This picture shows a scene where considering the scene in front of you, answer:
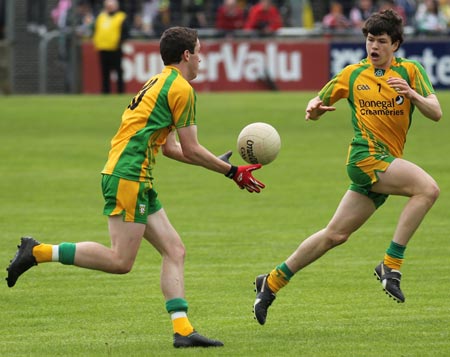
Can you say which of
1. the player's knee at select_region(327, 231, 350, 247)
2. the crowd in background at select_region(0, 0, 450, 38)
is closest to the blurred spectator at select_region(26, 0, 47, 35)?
the crowd in background at select_region(0, 0, 450, 38)

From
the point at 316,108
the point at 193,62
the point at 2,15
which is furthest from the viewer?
the point at 2,15

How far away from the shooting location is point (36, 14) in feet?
113

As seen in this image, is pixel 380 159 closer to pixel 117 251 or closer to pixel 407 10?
pixel 117 251

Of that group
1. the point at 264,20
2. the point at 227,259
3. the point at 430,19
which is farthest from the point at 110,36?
the point at 227,259

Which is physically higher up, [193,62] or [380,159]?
[193,62]

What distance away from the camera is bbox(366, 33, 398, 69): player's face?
9.08 meters

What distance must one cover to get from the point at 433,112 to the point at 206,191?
9.56m

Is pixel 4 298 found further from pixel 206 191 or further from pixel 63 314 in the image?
pixel 206 191

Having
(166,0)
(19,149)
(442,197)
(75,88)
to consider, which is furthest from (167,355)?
(166,0)

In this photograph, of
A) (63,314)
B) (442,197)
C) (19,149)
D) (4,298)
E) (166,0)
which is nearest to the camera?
(63,314)

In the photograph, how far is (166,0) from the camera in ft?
110

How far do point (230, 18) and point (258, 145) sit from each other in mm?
22200

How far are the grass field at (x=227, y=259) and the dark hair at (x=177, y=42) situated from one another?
1.90 metres

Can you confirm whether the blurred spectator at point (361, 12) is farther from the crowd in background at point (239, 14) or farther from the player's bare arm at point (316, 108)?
the player's bare arm at point (316, 108)
